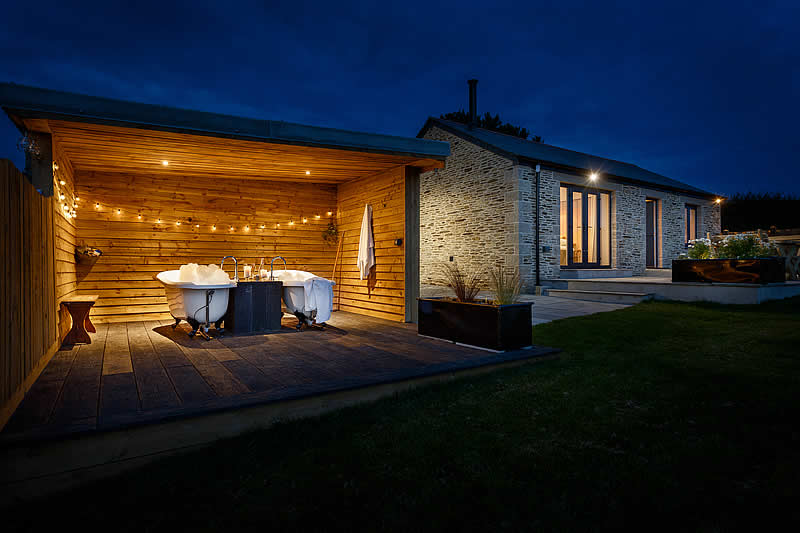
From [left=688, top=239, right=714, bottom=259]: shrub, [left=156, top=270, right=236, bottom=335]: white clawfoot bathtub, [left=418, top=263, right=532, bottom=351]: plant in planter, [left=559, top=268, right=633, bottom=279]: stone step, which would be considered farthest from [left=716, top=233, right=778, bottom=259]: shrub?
[left=156, top=270, right=236, bottom=335]: white clawfoot bathtub

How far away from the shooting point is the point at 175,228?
21.6 ft

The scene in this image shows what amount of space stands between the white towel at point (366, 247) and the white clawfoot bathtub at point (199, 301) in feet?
7.14

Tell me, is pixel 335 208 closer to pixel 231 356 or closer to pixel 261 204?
pixel 261 204

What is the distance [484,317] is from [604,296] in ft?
18.3

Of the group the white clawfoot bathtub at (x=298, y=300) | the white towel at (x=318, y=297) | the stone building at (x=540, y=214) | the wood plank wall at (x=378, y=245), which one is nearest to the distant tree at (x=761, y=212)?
the stone building at (x=540, y=214)

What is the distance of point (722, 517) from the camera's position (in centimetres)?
167

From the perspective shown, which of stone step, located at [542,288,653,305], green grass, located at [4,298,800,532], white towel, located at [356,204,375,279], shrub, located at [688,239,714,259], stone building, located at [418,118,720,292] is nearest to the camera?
green grass, located at [4,298,800,532]

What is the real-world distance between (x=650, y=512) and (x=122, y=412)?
2559 mm

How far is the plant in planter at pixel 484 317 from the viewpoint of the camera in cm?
403

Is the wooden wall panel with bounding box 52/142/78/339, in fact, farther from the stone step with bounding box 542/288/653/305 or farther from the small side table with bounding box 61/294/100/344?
the stone step with bounding box 542/288/653/305

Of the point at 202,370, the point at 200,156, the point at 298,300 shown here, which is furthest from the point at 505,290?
the point at 200,156

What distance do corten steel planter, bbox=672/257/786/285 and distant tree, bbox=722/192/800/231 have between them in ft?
45.5

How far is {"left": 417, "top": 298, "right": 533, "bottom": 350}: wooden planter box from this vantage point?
4016mm

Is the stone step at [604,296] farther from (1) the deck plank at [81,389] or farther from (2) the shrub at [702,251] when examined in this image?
(1) the deck plank at [81,389]
